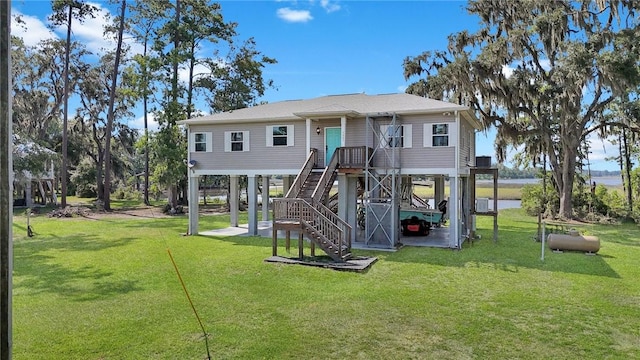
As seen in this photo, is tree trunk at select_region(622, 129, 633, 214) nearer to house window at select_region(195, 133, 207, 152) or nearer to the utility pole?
house window at select_region(195, 133, 207, 152)

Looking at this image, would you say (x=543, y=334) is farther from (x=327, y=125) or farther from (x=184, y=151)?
(x=184, y=151)

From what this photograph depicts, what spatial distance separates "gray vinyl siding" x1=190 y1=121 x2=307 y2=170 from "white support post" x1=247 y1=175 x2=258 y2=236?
0.57 m

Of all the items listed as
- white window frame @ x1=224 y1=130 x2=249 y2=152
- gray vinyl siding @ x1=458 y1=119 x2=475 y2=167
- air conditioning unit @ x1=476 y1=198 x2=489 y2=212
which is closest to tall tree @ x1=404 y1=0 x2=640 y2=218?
gray vinyl siding @ x1=458 y1=119 x2=475 y2=167

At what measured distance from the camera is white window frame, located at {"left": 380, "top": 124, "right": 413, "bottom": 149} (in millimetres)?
14891

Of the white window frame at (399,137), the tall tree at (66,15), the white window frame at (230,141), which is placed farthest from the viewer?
A: the tall tree at (66,15)

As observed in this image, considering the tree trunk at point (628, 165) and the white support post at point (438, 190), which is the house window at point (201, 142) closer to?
the white support post at point (438, 190)

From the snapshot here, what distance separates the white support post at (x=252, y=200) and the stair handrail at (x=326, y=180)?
3.77 m

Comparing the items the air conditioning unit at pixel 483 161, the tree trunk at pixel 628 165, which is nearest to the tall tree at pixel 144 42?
the air conditioning unit at pixel 483 161

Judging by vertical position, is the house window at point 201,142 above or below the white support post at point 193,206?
above

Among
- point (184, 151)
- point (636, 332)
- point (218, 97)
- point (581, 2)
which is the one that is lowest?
point (636, 332)

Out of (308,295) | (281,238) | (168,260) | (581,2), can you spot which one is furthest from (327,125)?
(581,2)

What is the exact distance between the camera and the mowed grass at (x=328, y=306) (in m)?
6.04

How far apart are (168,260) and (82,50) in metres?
27.0

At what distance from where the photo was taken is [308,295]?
28.2 feet
